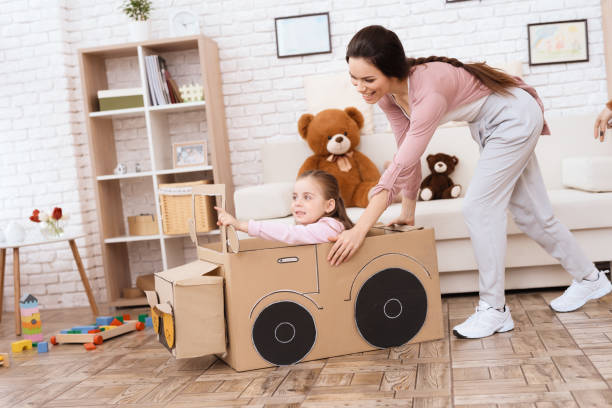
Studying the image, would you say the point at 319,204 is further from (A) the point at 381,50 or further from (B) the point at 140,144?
(B) the point at 140,144

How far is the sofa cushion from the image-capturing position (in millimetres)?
2561

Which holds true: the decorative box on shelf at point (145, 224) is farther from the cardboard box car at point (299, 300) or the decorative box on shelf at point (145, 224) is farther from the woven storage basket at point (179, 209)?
the cardboard box car at point (299, 300)

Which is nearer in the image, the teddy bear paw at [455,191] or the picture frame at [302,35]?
the teddy bear paw at [455,191]

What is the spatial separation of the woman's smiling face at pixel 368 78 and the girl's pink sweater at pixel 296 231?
41cm

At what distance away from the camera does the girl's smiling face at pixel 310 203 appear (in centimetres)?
208

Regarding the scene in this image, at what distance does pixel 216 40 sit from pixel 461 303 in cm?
204

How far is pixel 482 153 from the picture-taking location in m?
2.10

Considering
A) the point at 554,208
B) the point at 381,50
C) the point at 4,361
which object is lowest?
the point at 4,361

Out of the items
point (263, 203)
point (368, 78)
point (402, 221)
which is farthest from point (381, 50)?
point (263, 203)

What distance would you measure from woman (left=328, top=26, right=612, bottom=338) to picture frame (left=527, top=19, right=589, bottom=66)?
1381mm

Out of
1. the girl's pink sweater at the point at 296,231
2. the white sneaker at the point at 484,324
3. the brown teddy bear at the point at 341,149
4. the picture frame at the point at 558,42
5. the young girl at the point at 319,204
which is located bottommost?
the white sneaker at the point at 484,324

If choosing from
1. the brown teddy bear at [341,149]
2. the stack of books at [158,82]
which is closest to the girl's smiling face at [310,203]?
the brown teddy bear at [341,149]

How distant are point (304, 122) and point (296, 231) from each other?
1391 millimetres

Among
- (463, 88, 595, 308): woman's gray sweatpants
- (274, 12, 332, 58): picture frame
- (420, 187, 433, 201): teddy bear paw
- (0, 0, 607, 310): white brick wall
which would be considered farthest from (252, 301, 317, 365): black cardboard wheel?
(274, 12, 332, 58): picture frame
